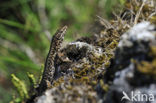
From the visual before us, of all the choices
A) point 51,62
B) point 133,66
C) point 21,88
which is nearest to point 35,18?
point 51,62

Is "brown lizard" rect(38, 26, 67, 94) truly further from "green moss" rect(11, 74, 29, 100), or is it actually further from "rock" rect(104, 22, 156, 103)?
"rock" rect(104, 22, 156, 103)

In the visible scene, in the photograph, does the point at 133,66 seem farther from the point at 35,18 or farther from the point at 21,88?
the point at 35,18

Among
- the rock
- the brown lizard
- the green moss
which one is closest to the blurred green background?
the brown lizard

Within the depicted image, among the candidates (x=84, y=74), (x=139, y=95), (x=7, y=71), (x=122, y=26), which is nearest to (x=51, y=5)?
(x=7, y=71)

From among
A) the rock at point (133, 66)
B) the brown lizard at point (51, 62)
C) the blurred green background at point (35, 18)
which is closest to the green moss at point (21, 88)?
the brown lizard at point (51, 62)

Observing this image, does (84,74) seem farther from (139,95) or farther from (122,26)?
(122,26)

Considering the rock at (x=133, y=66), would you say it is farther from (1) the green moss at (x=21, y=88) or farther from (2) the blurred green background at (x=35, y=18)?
(2) the blurred green background at (x=35, y=18)

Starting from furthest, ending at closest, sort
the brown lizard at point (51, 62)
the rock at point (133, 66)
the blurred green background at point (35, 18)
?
the blurred green background at point (35, 18)
the brown lizard at point (51, 62)
the rock at point (133, 66)

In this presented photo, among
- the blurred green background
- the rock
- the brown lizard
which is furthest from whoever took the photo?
the blurred green background

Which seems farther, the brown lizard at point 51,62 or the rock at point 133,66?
the brown lizard at point 51,62
